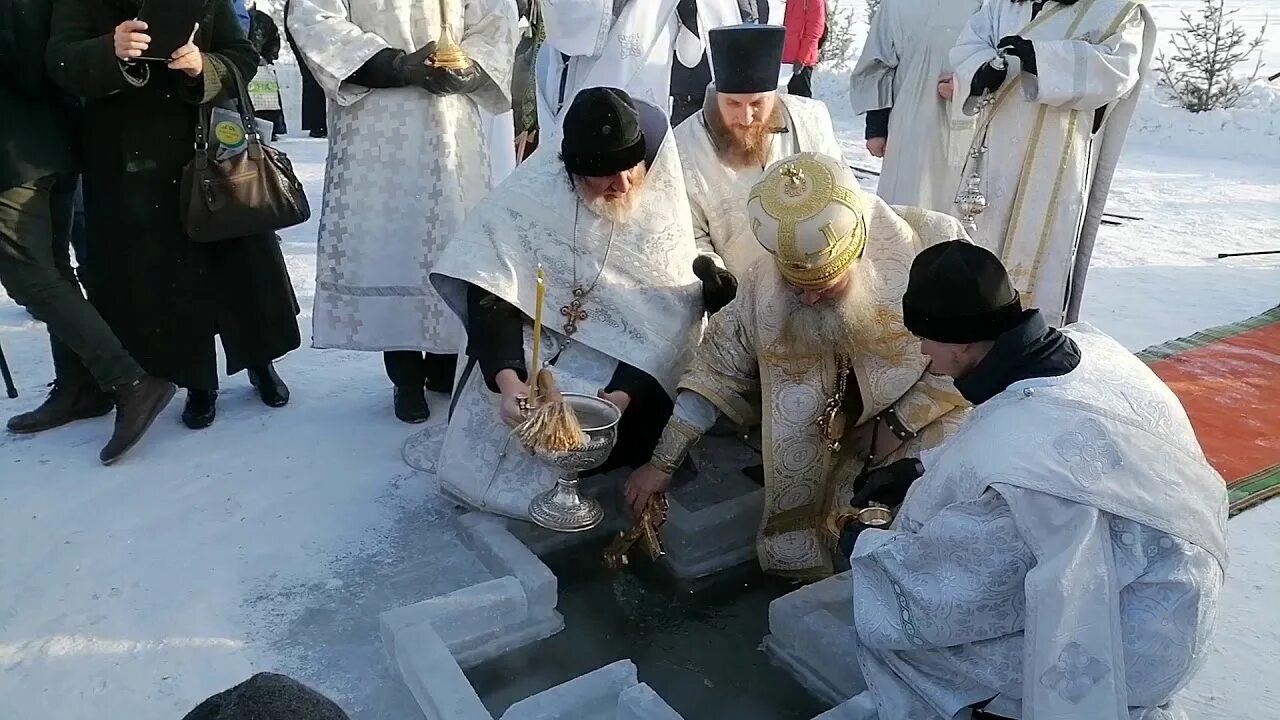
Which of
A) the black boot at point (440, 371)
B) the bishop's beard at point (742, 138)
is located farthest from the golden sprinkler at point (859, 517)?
the black boot at point (440, 371)

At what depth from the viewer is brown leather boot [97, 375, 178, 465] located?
3.62 metres

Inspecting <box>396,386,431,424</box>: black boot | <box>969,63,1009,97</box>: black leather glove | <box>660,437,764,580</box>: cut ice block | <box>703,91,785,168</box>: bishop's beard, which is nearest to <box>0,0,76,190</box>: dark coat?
<box>396,386,431,424</box>: black boot

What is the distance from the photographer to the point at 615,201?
3.08 metres

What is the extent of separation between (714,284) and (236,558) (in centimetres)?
173

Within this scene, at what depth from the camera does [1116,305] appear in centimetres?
572

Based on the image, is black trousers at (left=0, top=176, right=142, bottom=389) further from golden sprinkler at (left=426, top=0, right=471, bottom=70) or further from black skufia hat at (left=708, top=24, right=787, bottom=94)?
black skufia hat at (left=708, top=24, right=787, bottom=94)

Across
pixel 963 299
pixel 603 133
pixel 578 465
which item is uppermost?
pixel 603 133

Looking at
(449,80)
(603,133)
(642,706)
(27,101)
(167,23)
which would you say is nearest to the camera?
(642,706)

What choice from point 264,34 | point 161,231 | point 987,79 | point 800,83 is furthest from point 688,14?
point 264,34

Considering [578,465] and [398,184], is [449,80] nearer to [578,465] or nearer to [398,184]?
[398,184]

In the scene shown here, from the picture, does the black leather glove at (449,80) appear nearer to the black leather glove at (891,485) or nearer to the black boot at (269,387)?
the black boot at (269,387)

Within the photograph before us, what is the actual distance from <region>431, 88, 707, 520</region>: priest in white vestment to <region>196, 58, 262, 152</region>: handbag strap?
3.61 ft

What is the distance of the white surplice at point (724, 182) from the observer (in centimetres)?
353

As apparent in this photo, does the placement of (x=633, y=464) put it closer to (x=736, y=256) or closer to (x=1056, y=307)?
(x=736, y=256)
